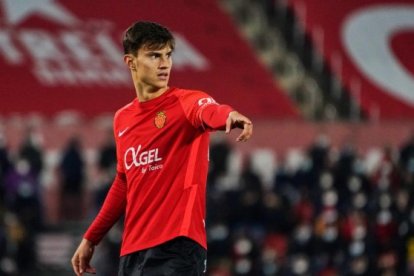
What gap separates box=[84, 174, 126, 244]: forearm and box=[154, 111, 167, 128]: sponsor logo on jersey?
40 cm

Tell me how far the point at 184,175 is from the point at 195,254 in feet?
1.25

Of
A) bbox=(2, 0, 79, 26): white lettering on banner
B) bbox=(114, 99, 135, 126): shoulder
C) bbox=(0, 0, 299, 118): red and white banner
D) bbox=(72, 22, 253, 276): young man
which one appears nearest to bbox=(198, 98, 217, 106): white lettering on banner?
bbox=(72, 22, 253, 276): young man

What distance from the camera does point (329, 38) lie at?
22641mm

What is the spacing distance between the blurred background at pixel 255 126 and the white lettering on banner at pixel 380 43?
24 millimetres

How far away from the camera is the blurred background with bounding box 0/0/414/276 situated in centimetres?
1752

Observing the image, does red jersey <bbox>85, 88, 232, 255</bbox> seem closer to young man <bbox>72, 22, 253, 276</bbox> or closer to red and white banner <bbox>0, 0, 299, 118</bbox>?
young man <bbox>72, 22, 253, 276</bbox>

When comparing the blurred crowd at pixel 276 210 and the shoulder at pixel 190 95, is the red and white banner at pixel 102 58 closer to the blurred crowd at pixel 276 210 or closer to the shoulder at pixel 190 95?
the blurred crowd at pixel 276 210

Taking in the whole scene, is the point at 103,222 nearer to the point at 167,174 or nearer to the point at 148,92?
the point at 167,174

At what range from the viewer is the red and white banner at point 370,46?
73.3ft

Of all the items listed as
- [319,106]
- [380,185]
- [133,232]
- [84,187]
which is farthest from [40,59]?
[133,232]

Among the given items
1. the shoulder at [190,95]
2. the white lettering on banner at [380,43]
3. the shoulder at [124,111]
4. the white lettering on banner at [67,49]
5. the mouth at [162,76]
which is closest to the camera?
the shoulder at [190,95]

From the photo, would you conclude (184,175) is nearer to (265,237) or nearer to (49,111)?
(265,237)

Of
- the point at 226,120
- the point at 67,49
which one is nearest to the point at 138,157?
the point at 226,120

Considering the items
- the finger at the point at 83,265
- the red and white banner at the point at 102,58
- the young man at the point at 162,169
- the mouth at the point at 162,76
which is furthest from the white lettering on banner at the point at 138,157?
the red and white banner at the point at 102,58
